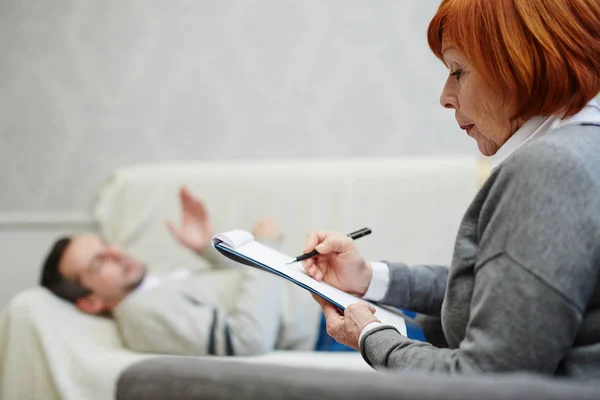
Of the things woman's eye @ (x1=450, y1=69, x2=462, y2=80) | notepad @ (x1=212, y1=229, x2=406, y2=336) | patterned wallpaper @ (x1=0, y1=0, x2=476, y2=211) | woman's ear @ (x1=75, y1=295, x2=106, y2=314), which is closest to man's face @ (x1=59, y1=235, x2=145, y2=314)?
woman's ear @ (x1=75, y1=295, x2=106, y2=314)

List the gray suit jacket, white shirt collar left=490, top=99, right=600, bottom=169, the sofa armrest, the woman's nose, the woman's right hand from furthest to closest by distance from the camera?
the gray suit jacket, the woman's right hand, the woman's nose, white shirt collar left=490, top=99, right=600, bottom=169, the sofa armrest

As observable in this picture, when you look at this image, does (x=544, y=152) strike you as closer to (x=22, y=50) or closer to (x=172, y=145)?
(x=172, y=145)

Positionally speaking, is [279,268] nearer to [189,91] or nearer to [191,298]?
[191,298]

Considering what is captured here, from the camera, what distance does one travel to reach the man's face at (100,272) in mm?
2006

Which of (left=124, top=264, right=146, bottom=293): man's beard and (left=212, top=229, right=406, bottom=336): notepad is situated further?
(left=124, top=264, right=146, bottom=293): man's beard

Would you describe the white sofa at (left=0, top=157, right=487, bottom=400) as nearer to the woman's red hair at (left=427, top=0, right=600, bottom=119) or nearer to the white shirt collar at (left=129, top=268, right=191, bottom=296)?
the white shirt collar at (left=129, top=268, right=191, bottom=296)

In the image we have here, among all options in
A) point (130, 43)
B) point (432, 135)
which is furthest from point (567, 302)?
point (130, 43)

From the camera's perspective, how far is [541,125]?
2.89ft

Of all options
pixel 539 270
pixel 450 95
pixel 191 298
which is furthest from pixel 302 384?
pixel 191 298

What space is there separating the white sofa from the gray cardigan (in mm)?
815

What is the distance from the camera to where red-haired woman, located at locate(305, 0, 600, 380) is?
2.33 ft

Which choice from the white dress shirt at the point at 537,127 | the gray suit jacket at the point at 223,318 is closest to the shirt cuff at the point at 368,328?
the white dress shirt at the point at 537,127

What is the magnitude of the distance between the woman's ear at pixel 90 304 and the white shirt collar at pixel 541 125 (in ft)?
4.80

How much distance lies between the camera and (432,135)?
222 centimetres
